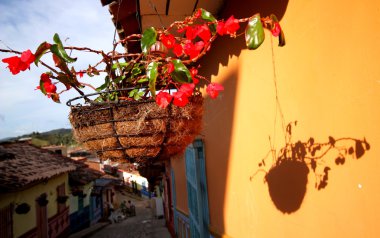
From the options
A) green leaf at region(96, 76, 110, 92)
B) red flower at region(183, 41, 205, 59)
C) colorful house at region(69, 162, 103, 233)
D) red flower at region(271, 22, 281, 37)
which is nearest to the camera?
red flower at region(271, 22, 281, 37)

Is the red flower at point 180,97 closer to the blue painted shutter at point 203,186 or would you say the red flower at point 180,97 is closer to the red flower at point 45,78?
the red flower at point 45,78

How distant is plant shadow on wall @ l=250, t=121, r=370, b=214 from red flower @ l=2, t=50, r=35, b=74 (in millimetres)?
1528

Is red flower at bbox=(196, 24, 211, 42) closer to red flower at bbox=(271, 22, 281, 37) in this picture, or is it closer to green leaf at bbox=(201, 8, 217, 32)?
green leaf at bbox=(201, 8, 217, 32)

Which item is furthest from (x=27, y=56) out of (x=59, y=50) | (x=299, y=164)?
(x=299, y=164)

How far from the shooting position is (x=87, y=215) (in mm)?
17781

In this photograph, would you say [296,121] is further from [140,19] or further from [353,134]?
[140,19]

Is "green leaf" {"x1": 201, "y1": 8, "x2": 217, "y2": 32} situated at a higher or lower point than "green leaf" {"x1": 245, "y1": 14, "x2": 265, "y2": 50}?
higher

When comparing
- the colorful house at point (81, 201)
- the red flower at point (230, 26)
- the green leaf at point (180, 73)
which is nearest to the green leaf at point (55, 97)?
the green leaf at point (180, 73)

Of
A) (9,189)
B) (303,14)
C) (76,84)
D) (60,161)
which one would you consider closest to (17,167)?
(9,189)

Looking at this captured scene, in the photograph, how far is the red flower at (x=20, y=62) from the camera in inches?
52.9

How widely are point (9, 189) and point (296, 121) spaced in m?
8.11

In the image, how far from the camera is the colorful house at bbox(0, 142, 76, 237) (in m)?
8.23

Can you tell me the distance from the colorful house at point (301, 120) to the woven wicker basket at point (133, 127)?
1.65 feet

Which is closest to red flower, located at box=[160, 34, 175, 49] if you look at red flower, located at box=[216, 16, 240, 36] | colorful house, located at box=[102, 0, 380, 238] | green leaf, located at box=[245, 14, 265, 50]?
red flower, located at box=[216, 16, 240, 36]
